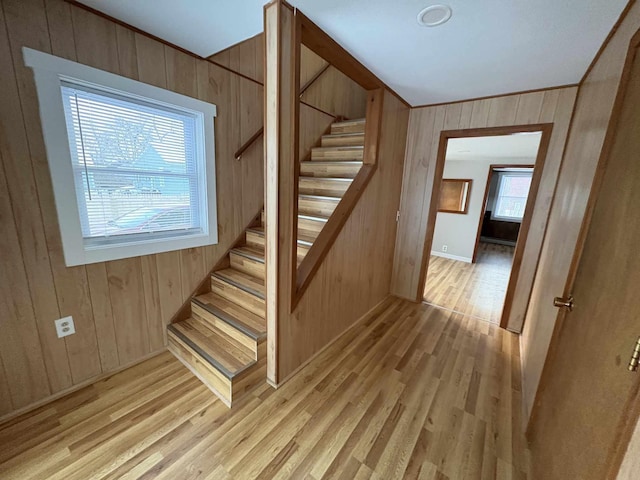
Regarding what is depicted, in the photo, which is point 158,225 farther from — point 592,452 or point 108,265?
point 592,452

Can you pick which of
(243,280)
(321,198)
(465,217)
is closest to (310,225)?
(321,198)

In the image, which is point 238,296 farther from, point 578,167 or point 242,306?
point 578,167

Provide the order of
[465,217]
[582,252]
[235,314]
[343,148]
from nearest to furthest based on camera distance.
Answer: [582,252], [235,314], [343,148], [465,217]

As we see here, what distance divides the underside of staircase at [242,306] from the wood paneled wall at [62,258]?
0.24 metres

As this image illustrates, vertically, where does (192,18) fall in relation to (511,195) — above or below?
above

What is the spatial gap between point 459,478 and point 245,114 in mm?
2913

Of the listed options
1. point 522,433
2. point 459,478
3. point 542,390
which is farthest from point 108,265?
point 522,433

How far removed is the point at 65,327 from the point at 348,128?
10.9 feet

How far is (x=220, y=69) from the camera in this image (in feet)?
6.66

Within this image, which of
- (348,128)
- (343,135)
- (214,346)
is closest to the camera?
(214,346)

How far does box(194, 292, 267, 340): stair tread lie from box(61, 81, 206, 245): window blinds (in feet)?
2.09

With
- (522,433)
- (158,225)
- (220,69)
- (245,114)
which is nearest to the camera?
(522,433)

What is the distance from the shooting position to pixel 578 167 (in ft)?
5.16

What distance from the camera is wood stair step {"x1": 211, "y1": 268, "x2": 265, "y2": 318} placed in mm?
1943
